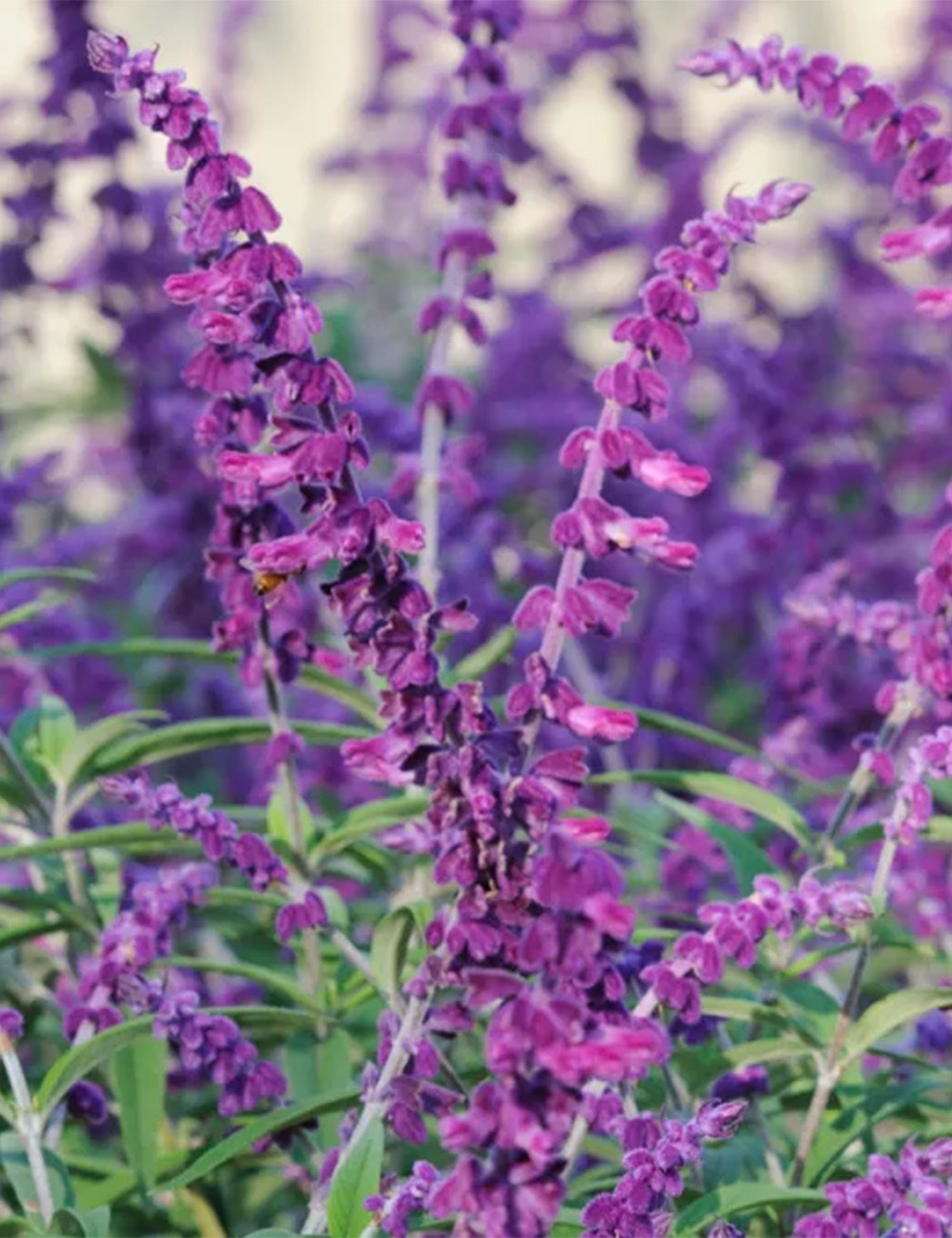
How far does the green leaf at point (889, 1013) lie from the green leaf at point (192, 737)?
26.2 inches

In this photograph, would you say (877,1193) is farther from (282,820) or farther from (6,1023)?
(282,820)

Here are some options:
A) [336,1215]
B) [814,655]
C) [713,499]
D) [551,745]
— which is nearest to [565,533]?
[336,1215]

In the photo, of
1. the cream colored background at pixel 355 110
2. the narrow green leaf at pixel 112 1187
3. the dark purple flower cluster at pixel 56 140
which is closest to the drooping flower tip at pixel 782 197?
the narrow green leaf at pixel 112 1187

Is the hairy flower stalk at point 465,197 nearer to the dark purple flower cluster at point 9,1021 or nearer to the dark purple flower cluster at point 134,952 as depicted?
the dark purple flower cluster at point 134,952

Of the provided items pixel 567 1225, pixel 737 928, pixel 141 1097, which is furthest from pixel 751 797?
pixel 141 1097

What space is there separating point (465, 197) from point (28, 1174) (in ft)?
4.56

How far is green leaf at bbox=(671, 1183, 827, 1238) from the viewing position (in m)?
1.89

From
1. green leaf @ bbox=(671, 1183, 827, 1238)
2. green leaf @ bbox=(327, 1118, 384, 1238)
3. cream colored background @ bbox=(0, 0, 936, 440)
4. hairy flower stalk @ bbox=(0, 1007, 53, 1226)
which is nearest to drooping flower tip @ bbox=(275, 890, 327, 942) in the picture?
hairy flower stalk @ bbox=(0, 1007, 53, 1226)

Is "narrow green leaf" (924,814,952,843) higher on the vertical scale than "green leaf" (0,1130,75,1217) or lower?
higher

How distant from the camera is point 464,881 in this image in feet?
5.39

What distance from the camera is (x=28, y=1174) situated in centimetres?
215

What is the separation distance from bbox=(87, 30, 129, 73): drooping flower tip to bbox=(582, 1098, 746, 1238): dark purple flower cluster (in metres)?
0.96

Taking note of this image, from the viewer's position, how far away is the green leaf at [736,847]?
241 cm

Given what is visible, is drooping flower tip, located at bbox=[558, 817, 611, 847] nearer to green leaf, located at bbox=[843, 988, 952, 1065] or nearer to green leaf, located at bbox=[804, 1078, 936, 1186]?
green leaf, located at bbox=[843, 988, 952, 1065]
